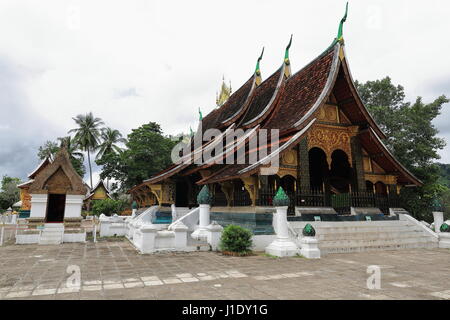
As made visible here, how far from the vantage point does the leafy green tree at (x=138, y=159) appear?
1145 inches

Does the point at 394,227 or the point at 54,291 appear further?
the point at 394,227

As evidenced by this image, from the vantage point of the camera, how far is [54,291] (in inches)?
150

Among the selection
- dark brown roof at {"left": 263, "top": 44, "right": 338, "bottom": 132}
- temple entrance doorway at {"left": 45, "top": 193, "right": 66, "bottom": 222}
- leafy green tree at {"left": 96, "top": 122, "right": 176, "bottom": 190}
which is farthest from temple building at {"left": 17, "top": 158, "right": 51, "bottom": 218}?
dark brown roof at {"left": 263, "top": 44, "right": 338, "bottom": 132}

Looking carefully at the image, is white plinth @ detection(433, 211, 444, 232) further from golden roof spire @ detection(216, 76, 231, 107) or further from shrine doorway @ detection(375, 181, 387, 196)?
golden roof spire @ detection(216, 76, 231, 107)

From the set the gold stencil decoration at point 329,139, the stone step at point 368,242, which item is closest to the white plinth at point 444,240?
the stone step at point 368,242

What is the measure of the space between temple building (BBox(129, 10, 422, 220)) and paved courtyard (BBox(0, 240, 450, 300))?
3000 mm

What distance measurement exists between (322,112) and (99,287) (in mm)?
10285

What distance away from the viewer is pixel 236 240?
744cm

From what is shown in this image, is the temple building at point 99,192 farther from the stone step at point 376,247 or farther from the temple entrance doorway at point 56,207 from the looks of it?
the stone step at point 376,247

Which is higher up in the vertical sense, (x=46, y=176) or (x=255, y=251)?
(x=46, y=176)

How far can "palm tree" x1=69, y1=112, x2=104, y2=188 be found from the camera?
38.6m

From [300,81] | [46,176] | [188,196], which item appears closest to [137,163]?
[188,196]

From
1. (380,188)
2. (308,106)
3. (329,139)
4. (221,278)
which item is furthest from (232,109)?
(221,278)

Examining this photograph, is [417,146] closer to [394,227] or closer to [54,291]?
[394,227]
